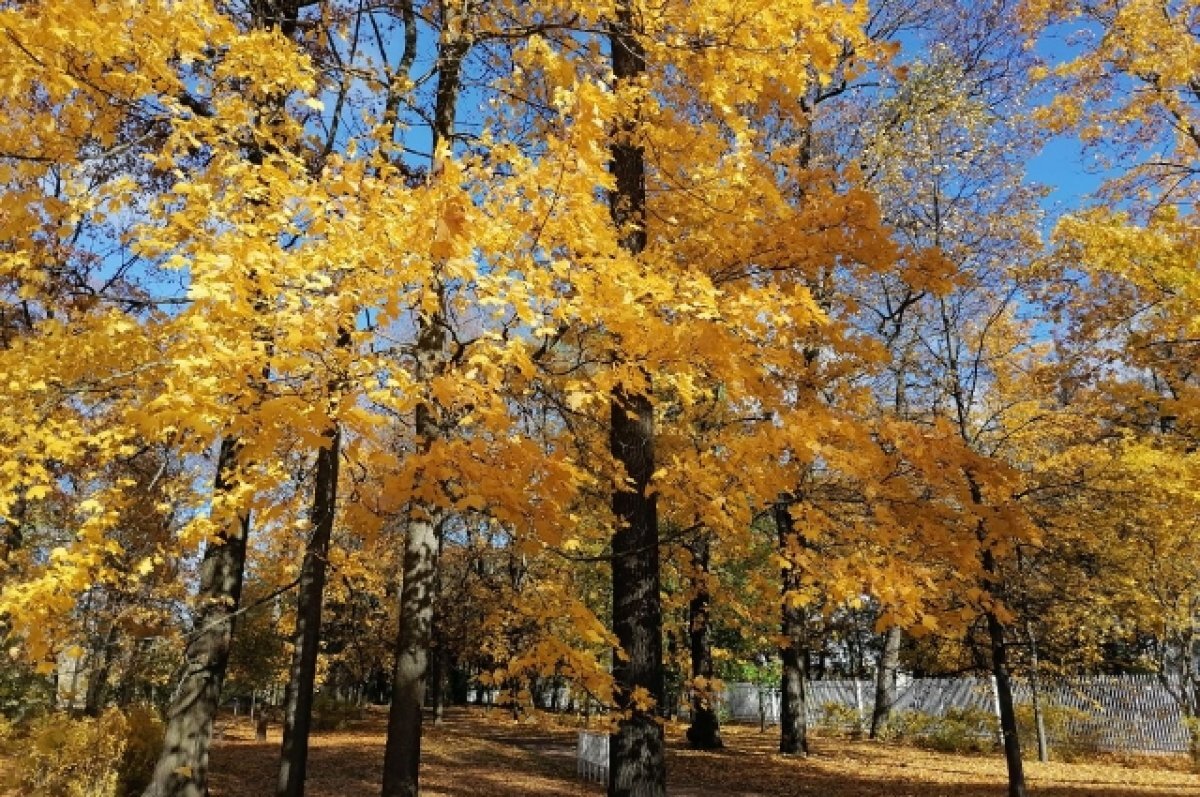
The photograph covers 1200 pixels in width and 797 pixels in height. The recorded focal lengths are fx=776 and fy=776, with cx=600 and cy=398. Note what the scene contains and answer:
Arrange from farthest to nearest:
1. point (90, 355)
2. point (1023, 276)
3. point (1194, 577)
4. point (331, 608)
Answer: point (331, 608), point (1194, 577), point (1023, 276), point (90, 355)

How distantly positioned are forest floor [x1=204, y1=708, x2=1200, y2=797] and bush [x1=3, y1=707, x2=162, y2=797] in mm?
1528

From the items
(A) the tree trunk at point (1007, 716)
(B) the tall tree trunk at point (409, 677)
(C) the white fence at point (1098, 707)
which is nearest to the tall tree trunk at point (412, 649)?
(B) the tall tree trunk at point (409, 677)

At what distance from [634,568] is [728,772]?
35.0ft

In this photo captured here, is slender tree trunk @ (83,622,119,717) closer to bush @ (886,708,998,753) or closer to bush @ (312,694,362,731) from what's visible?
bush @ (312,694,362,731)

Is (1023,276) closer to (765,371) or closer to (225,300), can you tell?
(765,371)

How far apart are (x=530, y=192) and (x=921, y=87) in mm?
10105

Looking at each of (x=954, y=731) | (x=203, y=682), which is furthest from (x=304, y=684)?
(x=954, y=731)

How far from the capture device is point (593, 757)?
14.8m

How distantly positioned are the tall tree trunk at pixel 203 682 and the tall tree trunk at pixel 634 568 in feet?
13.4

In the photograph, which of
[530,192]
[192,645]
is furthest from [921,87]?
[192,645]

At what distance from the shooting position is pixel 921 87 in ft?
37.6

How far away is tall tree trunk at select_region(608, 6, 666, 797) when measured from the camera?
5301mm

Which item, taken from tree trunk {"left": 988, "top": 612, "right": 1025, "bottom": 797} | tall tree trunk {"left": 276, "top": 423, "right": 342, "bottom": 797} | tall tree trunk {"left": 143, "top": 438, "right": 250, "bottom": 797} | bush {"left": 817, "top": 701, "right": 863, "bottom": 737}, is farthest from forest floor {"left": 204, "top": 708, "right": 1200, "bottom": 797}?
tall tree trunk {"left": 143, "top": 438, "right": 250, "bottom": 797}

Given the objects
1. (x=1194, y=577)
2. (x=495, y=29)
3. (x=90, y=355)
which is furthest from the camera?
(x=1194, y=577)
